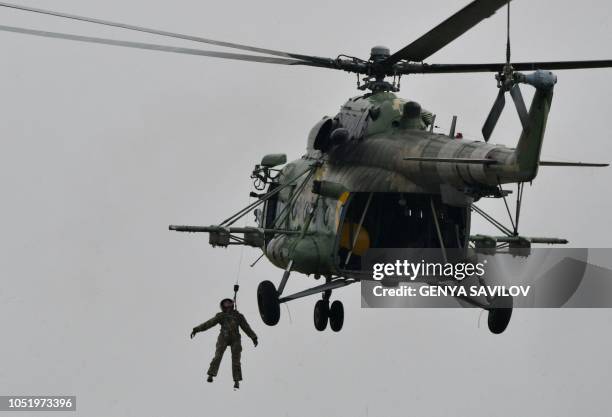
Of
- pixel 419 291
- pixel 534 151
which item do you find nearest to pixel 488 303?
pixel 419 291

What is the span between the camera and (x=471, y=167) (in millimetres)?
22016

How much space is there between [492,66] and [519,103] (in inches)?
190

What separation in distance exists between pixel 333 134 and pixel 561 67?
455 centimetres

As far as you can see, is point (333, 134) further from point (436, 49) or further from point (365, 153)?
point (436, 49)

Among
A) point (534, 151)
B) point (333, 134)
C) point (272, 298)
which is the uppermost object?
point (333, 134)

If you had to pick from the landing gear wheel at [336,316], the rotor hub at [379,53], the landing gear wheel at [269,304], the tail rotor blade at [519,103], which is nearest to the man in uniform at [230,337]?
the landing gear wheel at [269,304]

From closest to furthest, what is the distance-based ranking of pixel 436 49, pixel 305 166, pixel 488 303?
pixel 436 49
pixel 488 303
pixel 305 166

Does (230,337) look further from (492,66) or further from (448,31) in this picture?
(448,31)

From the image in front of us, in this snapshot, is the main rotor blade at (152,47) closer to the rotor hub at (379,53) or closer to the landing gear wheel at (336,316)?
the rotor hub at (379,53)

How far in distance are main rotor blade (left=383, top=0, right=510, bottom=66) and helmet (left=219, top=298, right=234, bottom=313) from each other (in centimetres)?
562

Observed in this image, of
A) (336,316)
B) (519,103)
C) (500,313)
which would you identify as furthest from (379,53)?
(519,103)

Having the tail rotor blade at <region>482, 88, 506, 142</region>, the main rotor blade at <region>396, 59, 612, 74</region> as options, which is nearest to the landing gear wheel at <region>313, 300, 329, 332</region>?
the main rotor blade at <region>396, 59, 612, 74</region>

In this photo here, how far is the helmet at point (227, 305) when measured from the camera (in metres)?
25.6

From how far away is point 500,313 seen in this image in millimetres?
25297
